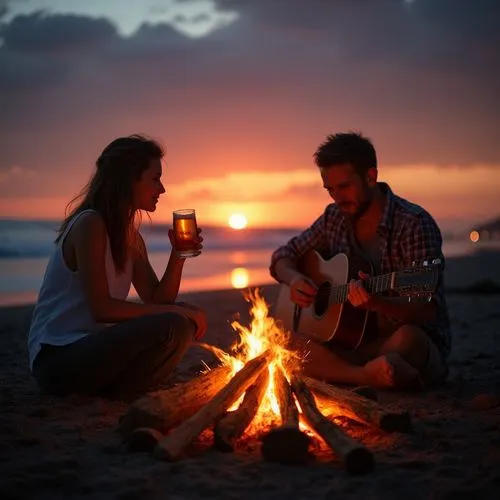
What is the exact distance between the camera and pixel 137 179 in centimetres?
443

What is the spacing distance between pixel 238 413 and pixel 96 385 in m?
1.32

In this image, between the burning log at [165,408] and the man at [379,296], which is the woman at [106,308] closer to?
the burning log at [165,408]

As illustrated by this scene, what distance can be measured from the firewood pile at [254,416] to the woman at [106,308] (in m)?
0.57

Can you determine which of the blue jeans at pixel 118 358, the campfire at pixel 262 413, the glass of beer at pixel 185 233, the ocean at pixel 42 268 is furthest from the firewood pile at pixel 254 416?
the ocean at pixel 42 268

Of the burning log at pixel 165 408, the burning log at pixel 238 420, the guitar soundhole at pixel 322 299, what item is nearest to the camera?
the burning log at pixel 238 420

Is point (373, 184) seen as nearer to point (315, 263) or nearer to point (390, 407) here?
point (315, 263)

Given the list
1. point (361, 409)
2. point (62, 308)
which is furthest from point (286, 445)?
point (62, 308)

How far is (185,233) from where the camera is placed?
4523 mm

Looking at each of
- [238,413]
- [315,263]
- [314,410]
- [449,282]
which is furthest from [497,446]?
[449,282]

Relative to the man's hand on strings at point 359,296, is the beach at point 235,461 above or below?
below

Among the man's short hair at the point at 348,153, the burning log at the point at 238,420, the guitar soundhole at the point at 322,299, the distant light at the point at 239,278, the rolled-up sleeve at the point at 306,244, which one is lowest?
the burning log at the point at 238,420

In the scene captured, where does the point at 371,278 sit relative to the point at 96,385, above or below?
above

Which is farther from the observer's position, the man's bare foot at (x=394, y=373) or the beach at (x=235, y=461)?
the man's bare foot at (x=394, y=373)

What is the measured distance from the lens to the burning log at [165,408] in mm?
3389
